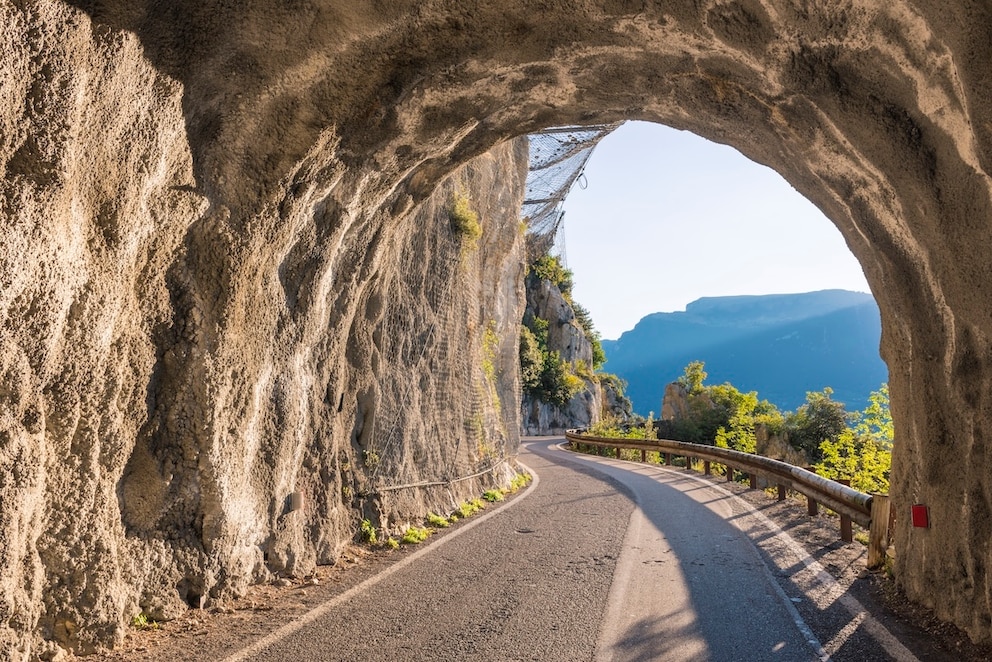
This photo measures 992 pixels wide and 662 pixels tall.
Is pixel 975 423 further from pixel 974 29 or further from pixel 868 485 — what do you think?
pixel 868 485

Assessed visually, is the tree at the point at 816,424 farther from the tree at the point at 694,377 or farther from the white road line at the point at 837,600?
the white road line at the point at 837,600

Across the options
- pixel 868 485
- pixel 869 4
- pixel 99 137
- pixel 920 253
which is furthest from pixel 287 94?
pixel 868 485

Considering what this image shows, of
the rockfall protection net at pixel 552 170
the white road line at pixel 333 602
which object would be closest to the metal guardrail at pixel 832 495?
the white road line at pixel 333 602

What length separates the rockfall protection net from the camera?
17.3 meters

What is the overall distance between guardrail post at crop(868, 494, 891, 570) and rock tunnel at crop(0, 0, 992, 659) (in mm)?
272

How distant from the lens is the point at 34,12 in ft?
11.4

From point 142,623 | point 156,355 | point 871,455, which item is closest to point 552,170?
point 871,455

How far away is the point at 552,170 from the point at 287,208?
1782 centimetres

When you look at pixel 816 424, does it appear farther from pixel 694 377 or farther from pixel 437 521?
pixel 437 521

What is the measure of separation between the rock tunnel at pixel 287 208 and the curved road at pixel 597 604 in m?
1.00

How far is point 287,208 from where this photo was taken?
5859 millimetres

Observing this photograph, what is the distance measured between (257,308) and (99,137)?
215cm

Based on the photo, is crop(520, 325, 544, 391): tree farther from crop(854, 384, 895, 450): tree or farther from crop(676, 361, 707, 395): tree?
crop(854, 384, 895, 450): tree

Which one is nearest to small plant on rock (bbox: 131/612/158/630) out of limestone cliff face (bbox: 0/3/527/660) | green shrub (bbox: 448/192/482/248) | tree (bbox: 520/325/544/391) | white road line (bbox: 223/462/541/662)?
limestone cliff face (bbox: 0/3/527/660)
